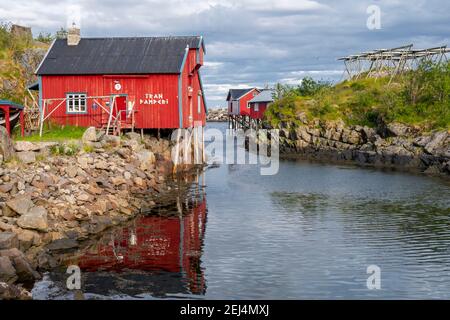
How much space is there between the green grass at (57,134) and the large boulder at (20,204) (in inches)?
385

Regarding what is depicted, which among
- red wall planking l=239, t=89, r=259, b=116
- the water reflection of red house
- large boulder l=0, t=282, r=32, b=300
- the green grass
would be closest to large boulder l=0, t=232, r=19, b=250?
the water reflection of red house

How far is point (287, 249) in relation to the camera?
68.4 ft

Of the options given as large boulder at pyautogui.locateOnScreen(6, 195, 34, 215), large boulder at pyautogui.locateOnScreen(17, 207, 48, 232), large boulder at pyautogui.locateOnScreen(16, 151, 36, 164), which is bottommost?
large boulder at pyautogui.locateOnScreen(17, 207, 48, 232)

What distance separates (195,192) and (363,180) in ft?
43.4

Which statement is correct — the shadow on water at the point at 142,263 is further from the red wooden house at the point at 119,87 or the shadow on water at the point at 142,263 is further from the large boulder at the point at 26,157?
the red wooden house at the point at 119,87

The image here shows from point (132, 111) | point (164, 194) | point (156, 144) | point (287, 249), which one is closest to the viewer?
point (287, 249)

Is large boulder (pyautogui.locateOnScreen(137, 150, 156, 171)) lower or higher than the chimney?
lower

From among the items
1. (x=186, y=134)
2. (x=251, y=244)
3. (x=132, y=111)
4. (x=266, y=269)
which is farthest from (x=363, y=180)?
(x=266, y=269)

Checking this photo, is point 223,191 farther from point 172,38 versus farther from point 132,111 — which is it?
point 172,38

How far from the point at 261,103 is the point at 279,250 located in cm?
7039

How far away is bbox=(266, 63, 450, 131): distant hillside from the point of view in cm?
5222

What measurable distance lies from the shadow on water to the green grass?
8.84 metres

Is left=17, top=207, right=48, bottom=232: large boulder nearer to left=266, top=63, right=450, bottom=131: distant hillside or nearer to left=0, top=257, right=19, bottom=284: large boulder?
left=0, top=257, right=19, bottom=284: large boulder
